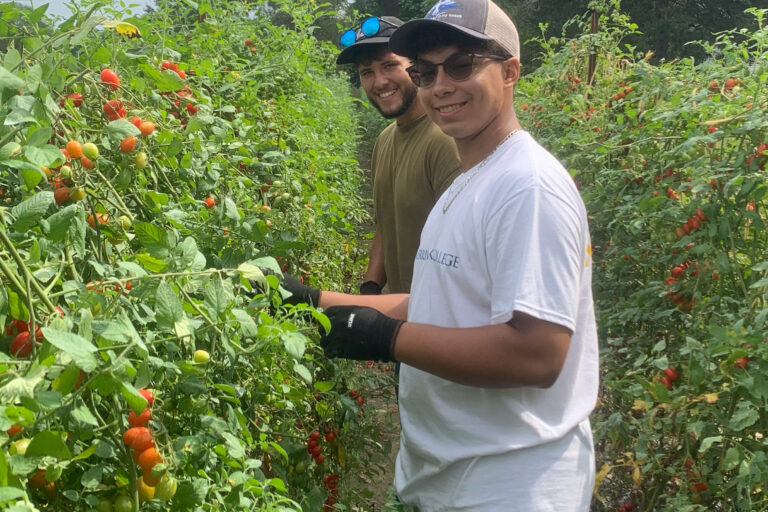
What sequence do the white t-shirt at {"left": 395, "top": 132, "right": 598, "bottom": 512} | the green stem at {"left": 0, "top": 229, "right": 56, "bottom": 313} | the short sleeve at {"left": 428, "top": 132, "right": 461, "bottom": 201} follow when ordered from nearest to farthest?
the green stem at {"left": 0, "top": 229, "right": 56, "bottom": 313}
the white t-shirt at {"left": 395, "top": 132, "right": 598, "bottom": 512}
the short sleeve at {"left": 428, "top": 132, "right": 461, "bottom": 201}

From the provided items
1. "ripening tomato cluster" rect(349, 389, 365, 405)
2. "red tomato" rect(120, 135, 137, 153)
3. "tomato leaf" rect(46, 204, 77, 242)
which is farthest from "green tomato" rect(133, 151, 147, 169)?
"ripening tomato cluster" rect(349, 389, 365, 405)

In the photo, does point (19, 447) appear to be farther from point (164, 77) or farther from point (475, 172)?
point (475, 172)

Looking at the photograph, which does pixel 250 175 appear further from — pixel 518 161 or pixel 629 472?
pixel 629 472

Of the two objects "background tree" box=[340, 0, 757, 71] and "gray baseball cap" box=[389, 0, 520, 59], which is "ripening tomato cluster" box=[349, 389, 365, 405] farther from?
"background tree" box=[340, 0, 757, 71]

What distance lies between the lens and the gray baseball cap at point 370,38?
248 centimetres

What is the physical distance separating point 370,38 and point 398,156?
42 centimetres

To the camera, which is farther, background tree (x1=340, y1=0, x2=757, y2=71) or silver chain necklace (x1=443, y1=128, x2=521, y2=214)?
background tree (x1=340, y1=0, x2=757, y2=71)

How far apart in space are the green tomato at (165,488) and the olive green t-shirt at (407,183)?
1523 millimetres

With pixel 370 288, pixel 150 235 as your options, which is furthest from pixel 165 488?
pixel 370 288

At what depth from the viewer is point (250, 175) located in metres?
2.28

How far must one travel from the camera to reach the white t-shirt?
1191 millimetres

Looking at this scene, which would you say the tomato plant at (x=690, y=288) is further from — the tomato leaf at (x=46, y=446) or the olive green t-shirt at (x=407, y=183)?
the tomato leaf at (x=46, y=446)

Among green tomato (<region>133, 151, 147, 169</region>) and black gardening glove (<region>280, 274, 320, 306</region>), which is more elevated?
green tomato (<region>133, 151, 147, 169</region>)

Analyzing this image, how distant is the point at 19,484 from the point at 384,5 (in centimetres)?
3476
